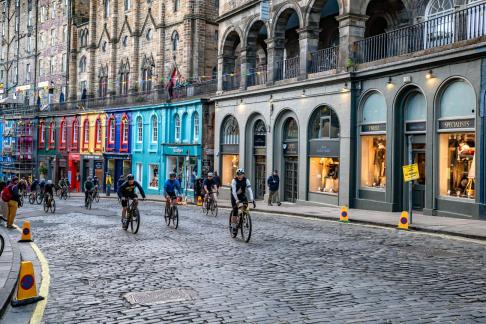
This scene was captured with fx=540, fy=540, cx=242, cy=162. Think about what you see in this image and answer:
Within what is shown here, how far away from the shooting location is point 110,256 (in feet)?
37.9

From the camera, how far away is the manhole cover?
772cm

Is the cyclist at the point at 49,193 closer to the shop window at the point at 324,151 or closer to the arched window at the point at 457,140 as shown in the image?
the shop window at the point at 324,151

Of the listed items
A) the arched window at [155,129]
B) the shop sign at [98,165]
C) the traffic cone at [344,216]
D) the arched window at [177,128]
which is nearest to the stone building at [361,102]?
the traffic cone at [344,216]

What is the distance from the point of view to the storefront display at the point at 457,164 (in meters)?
19.0

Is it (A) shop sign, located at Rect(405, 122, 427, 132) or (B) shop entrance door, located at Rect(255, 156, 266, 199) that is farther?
(B) shop entrance door, located at Rect(255, 156, 266, 199)

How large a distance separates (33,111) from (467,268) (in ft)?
199

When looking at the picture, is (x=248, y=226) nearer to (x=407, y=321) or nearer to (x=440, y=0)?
(x=407, y=321)

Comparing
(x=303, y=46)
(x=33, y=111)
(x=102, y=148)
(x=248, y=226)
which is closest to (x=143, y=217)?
(x=248, y=226)

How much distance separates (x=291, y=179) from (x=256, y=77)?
283 inches

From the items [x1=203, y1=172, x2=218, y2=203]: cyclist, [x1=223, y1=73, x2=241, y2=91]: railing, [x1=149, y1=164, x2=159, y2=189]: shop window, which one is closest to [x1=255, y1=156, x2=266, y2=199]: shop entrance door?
[x1=223, y1=73, x2=241, y2=91]: railing

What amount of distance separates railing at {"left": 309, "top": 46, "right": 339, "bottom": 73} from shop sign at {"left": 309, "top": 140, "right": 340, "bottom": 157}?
12.1 feet

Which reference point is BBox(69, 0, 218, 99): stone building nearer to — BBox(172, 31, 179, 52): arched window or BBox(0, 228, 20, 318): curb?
BBox(172, 31, 179, 52): arched window

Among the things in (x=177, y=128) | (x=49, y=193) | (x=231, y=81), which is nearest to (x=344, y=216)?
(x=49, y=193)

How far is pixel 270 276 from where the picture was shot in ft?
30.3
